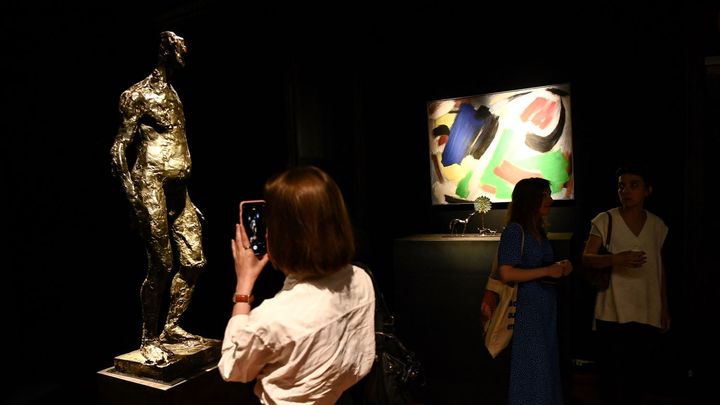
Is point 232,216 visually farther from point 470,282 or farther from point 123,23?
point 470,282

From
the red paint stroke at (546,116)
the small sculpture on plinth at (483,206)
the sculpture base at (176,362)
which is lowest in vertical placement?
the sculpture base at (176,362)

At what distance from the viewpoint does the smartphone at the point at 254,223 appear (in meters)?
1.71

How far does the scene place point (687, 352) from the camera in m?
3.58

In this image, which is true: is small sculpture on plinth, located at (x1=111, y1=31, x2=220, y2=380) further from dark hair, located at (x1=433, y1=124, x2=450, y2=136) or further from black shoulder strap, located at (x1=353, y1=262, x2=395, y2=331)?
dark hair, located at (x1=433, y1=124, x2=450, y2=136)

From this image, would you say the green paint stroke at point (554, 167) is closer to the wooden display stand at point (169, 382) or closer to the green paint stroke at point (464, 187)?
the green paint stroke at point (464, 187)

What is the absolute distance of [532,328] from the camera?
2.54 metres

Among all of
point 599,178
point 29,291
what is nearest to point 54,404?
point 29,291

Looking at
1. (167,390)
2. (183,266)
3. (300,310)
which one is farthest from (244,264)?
(183,266)

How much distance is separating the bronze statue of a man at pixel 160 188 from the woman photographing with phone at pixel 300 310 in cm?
129

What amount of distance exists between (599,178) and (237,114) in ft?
8.90

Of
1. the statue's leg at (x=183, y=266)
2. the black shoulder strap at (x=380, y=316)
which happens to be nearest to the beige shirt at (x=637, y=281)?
the black shoulder strap at (x=380, y=316)

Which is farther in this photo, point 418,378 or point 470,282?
point 470,282

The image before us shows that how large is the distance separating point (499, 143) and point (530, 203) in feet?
5.35

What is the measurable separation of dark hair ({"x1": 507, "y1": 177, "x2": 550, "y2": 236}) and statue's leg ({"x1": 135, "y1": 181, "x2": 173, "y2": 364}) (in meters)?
1.74
